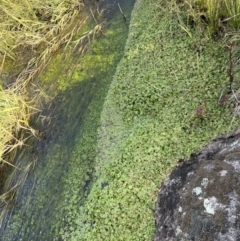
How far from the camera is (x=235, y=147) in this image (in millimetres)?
2523

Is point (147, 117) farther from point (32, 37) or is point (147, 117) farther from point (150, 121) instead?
point (32, 37)

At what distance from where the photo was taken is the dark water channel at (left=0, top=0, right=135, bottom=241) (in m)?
3.04

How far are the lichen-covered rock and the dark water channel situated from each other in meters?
0.74

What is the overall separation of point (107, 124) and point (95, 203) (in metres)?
0.76

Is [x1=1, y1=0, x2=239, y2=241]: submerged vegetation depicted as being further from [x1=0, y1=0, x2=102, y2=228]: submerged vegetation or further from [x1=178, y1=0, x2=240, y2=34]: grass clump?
[x1=0, y1=0, x2=102, y2=228]: submerged vegetation

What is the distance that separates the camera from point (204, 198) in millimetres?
2318

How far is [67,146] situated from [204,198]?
1.54 metres

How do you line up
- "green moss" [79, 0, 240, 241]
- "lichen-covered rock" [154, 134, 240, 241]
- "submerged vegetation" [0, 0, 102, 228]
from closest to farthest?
"lichen-covered rock" [154, 134, 240, 241], "green moss" [79, 0, 240, 241], "submerged vegetation" [0, 0, 102, 228]

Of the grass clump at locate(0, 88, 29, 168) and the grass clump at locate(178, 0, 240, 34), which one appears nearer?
the grass clump at locate(178, 0, 240, 34)

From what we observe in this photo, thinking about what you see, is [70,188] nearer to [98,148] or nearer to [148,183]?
[98,148]

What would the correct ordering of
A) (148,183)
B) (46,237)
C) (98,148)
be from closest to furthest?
(148,183), (46,237), (98,148)

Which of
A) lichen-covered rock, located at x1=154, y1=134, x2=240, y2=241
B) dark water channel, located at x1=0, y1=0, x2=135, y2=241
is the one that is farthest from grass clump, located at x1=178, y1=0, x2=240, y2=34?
lichen-covered rock, located at x1=154, y1=134, x2=240, y2=241

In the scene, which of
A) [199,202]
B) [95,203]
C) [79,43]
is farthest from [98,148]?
[79,43]

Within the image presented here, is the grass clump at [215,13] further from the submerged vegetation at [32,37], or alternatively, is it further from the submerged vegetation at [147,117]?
the submerged vegetation at [32,37]
